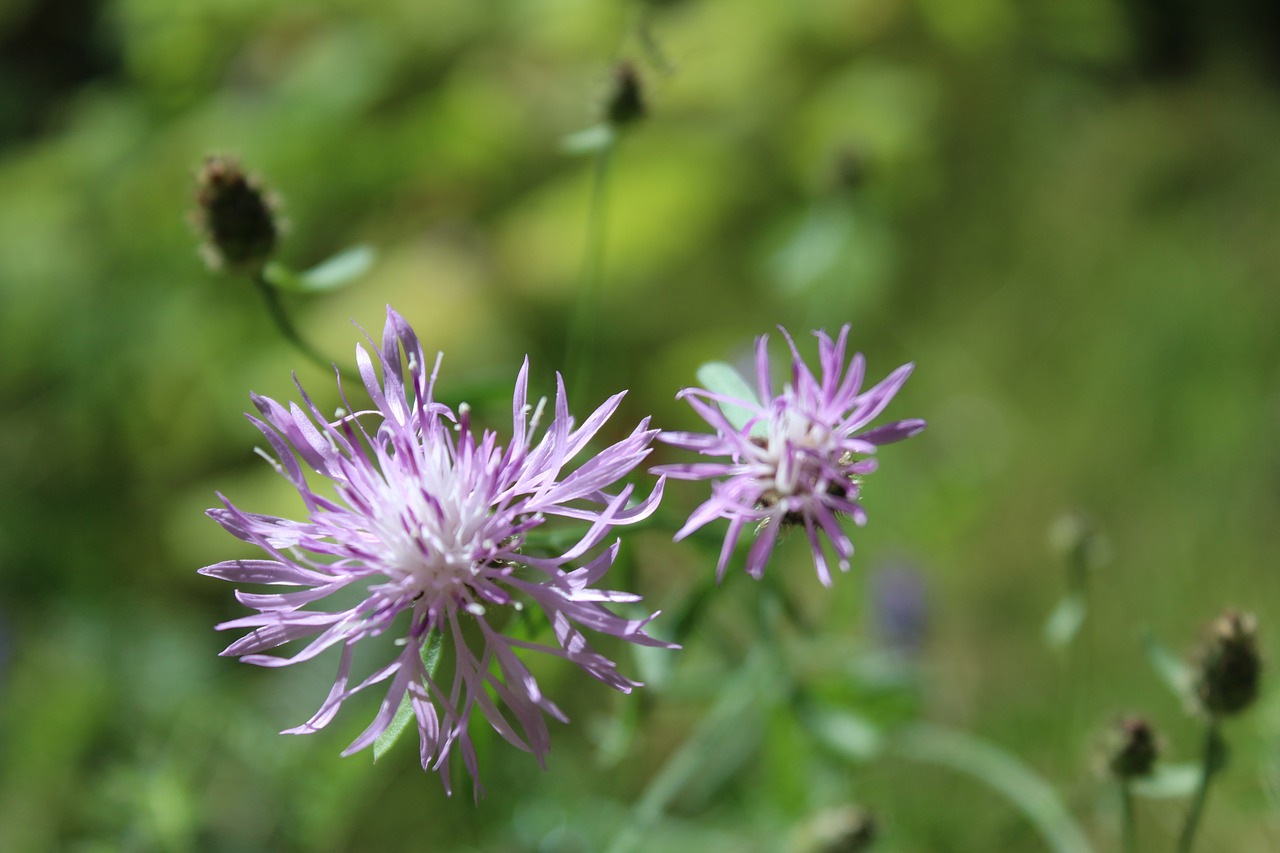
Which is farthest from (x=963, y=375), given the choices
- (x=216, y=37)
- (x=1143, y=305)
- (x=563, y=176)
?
(x=216, y=37)

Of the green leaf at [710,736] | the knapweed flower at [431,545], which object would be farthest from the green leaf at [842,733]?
the knapweed flower at [431,545]

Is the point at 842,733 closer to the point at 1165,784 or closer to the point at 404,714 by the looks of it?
the point at 1165,784

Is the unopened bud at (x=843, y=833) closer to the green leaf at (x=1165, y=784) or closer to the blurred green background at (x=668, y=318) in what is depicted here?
the green leaf at (x=1165, y=784)

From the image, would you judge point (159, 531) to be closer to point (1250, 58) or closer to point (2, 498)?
point (2, 498)

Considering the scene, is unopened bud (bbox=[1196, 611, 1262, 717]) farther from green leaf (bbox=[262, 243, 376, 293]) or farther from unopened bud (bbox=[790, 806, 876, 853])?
green leaf (bbox=[262, 243, 376, 293])

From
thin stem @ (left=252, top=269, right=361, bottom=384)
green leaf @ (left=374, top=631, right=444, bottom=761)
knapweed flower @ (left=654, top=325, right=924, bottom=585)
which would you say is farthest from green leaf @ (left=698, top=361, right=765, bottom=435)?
thin stem @ (left=252, top=269, right=361, bottom=384)
